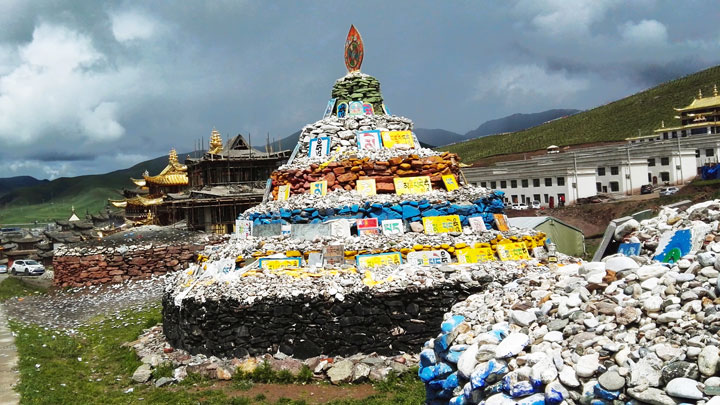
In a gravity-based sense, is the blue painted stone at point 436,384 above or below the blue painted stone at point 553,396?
below

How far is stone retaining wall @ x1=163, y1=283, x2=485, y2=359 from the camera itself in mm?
12430

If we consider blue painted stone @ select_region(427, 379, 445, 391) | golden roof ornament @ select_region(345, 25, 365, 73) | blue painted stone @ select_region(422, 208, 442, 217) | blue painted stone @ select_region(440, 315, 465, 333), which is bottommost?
blue painted stone @ select_region(427, 379, 445, 391)

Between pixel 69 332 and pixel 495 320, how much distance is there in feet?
57.2

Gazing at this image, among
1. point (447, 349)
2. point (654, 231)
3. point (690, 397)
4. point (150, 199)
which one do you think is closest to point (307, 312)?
point (447, 349)

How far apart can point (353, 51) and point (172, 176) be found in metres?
36.2

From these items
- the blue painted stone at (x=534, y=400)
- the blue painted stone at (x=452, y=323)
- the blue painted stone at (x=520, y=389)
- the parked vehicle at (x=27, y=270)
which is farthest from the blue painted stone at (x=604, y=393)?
the parked vehicle at (x=27, y=270)

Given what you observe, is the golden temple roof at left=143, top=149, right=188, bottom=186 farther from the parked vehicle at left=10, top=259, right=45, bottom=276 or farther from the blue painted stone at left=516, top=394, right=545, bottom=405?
the blue painted stone at left=516, top=394, right=545, bottom=405

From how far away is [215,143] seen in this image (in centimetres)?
4322

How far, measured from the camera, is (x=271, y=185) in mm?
18672

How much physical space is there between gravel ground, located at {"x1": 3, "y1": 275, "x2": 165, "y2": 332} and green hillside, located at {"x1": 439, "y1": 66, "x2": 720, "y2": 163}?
249 ft

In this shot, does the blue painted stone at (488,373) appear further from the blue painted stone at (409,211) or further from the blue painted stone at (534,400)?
the blue painted stone at (409,211)

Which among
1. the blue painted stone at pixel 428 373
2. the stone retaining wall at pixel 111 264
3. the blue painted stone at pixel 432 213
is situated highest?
the blue painted stone at pixel 432 213

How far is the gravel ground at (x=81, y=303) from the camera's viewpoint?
72.8 feet

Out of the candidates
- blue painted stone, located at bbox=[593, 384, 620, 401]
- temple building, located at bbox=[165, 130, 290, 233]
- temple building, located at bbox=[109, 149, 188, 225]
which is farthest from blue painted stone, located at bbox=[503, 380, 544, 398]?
temple building, located at bbox=[109, 149, 188, 225]
